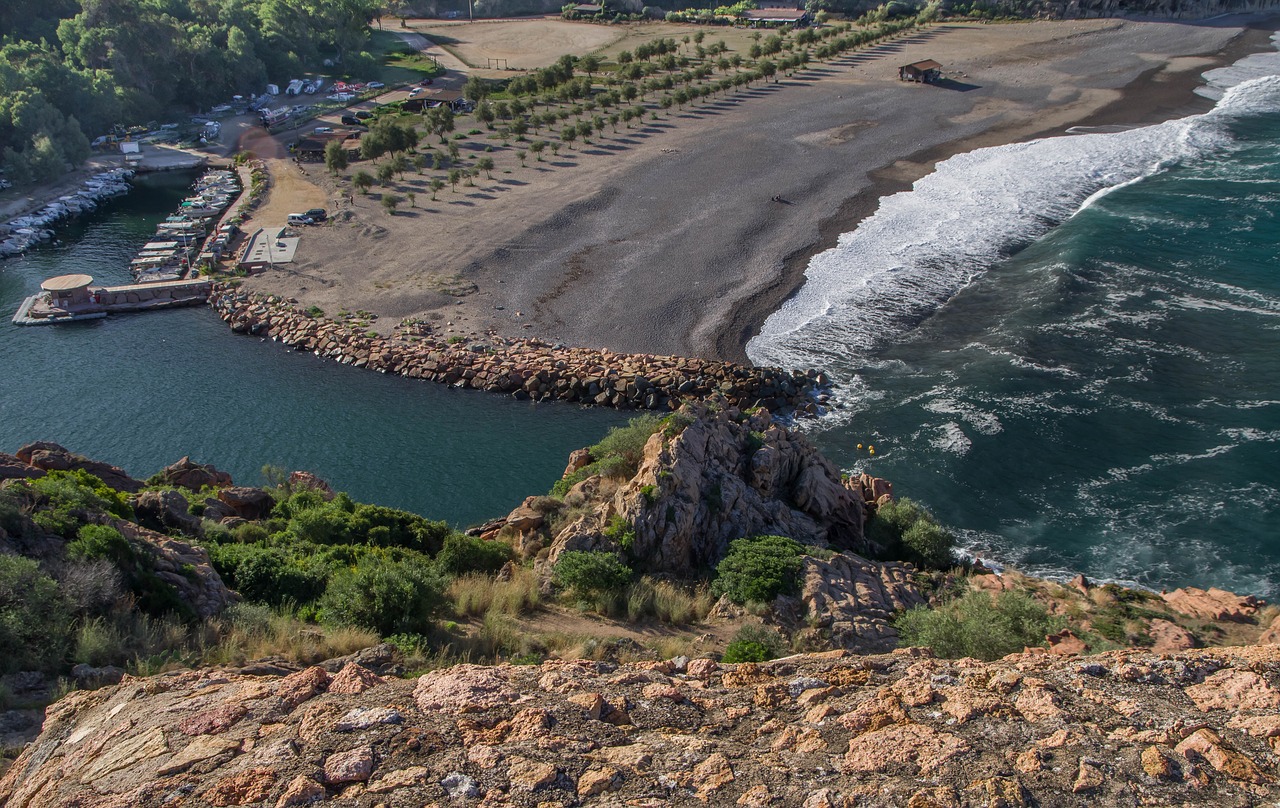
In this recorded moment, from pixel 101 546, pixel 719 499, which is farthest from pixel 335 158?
pixel 101 546

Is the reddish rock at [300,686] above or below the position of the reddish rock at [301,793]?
below

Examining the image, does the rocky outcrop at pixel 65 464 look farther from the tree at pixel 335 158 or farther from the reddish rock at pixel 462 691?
the tree at pixel 335 158

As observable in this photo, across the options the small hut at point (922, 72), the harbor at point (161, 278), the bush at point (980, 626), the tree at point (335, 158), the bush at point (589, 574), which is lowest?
the bush at point (980, 626)

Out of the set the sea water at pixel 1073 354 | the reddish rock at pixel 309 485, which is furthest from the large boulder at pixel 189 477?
the sea water at pixel 1073 354

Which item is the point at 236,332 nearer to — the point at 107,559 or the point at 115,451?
the point at 115,451

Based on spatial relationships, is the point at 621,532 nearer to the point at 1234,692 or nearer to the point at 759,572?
the point at 759,572

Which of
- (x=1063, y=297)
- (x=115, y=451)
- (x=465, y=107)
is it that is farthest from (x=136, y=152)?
(x=1063, y=297)

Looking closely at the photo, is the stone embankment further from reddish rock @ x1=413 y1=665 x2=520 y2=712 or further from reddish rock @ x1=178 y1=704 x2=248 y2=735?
reddish rock @ x1=178 y1=704 x2=248 y2=735
